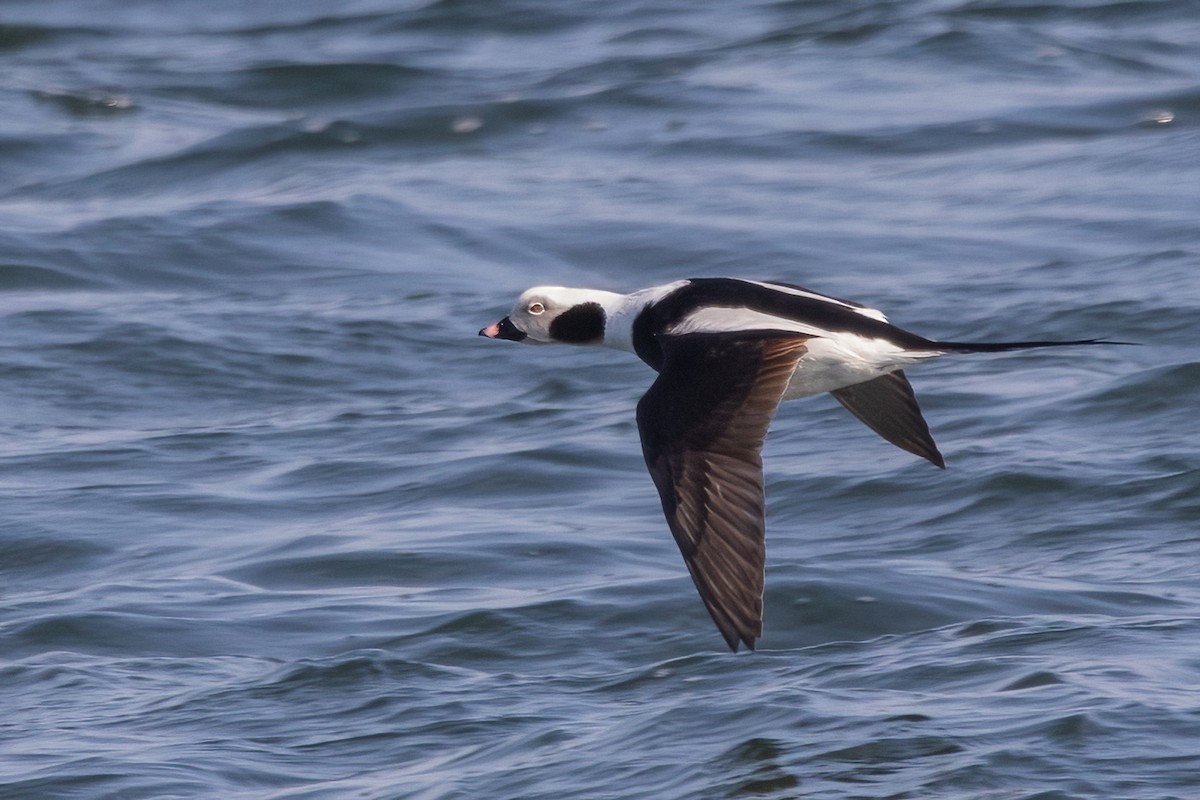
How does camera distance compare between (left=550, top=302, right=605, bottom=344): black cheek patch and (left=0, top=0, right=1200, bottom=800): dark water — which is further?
(left=550, top=302, right=605, bottom=344): black cheek patch

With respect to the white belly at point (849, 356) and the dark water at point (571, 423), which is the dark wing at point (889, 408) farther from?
the white belly at point (849, 356)

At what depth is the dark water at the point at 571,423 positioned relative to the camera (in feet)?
14.7

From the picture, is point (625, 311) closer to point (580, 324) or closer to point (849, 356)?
point (580, 324)

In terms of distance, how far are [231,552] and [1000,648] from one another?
2509 millimetres

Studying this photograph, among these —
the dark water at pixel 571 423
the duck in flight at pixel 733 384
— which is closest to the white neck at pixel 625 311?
the duck in flight at pixel 733 384

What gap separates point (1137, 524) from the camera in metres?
5.98

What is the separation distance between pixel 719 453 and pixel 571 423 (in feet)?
10.6

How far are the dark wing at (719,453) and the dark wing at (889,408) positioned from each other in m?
0.87

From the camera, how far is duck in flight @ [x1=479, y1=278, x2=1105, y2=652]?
4.14 metres

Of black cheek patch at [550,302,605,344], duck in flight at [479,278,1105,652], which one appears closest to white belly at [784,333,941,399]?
duck in flight at [479,278,1105,652]

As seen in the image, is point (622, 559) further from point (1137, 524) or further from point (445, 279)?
point (445, 279)

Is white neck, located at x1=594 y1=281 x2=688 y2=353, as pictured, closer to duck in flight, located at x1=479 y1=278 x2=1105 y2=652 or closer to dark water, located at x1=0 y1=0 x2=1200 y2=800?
duck in flight, located at x1=479 y1=278 x2=1105 y2=652

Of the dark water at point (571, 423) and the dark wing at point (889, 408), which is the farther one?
the dark wing at point (889, 408)

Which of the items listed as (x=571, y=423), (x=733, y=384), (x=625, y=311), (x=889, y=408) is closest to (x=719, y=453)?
(x=733, y=384)
